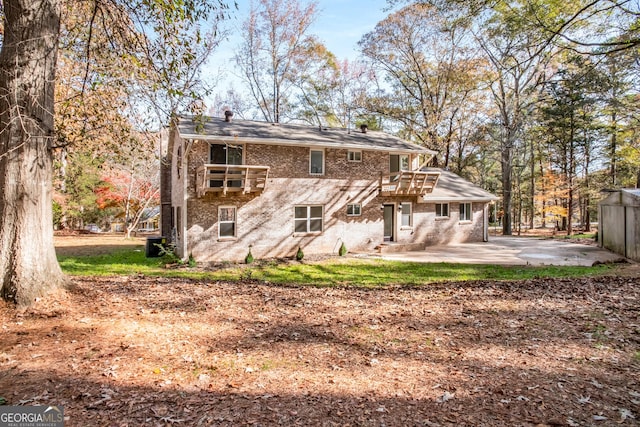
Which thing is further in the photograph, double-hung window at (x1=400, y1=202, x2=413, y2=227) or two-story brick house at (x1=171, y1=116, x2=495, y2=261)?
double-hung window at (x1=400, y1=202, x2=413, y2=227)

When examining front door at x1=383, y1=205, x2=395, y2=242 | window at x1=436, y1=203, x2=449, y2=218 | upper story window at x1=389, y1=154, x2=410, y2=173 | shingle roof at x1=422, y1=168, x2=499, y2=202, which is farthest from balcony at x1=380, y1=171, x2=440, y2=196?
window at x1=436, y1=203, x2=449, y2=218

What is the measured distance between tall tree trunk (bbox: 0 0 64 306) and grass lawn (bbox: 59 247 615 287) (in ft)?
18.3

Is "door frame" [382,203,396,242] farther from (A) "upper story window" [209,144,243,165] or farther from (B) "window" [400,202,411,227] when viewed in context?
(A) "upper story window" [209,144,243,165]

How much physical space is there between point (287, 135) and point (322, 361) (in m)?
13.8

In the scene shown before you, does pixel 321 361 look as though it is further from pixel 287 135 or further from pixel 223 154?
pixel 287 135

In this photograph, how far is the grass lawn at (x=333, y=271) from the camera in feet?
35.8

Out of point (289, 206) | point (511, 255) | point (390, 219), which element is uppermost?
point (289, 206)

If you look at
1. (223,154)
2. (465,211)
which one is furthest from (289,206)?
(465,211)

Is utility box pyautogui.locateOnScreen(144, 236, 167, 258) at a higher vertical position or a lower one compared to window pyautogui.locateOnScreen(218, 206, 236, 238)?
lower

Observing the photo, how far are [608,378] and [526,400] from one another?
129cm

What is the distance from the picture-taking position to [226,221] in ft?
50.9

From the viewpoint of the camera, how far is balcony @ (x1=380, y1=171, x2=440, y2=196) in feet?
58.8
